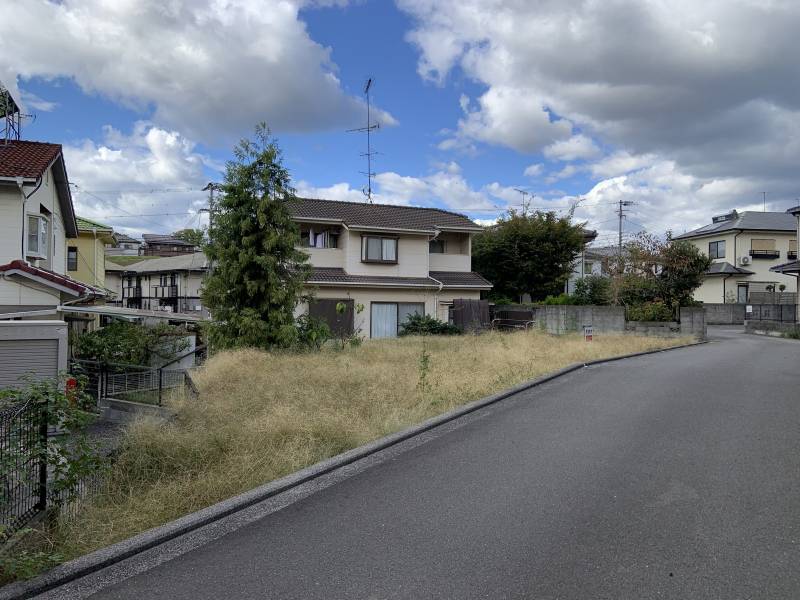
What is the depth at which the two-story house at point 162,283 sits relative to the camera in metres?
36.9

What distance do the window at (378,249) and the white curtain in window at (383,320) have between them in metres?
1.94

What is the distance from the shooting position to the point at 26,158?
47.8ft

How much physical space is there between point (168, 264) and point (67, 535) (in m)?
38.7

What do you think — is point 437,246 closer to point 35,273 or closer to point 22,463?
point 35,273

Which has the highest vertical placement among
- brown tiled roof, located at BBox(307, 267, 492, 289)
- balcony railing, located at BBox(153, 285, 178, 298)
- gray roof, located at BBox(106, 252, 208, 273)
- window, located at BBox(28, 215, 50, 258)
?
gray roof, located at BBox(106, 252, 208, 273)

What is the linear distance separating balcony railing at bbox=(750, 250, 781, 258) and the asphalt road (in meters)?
37.7

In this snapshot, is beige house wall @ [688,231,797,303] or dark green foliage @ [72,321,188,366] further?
beige house wall @ [688,231,797,303]

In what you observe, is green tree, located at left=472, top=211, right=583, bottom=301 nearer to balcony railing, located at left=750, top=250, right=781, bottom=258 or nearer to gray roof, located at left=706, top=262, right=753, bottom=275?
gray roof, located at left=706, top=262, right=753, bottom=275

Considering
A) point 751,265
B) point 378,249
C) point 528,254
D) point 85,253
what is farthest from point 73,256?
point 751,265

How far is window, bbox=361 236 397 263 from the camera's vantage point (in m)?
23.3

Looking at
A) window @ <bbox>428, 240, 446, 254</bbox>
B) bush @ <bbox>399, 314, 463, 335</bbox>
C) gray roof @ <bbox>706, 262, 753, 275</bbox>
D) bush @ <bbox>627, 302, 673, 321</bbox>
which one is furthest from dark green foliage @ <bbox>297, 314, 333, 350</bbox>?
gray roof @ <bbox>706, 262, 753, 275</bbox>

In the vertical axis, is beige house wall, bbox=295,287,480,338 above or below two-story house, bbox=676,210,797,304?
below

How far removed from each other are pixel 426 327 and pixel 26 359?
52.6ft

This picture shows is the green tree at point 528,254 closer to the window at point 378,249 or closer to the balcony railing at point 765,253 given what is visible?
the window at point 378,249
